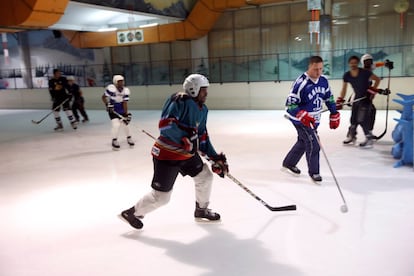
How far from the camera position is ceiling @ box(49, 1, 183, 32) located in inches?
497

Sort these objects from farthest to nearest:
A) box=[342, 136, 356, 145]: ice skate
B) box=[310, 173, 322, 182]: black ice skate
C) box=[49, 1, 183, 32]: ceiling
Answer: box=[49, 1, 183, 32]: ceiling
box=[342, 136, 356, 145]: ice skate
box=[310, 173, 322, 182]: black ice skate

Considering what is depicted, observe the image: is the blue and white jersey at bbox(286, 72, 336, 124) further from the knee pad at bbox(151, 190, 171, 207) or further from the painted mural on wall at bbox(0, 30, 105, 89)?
the painted mural on wall at bbox(0, 30, 105, 89)

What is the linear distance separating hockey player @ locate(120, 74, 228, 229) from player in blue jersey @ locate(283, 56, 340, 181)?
1.29 meters

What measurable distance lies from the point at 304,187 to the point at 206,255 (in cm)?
175

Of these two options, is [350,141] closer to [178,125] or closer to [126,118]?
[126,118]

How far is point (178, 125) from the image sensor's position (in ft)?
8.96

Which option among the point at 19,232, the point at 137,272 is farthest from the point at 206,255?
the point at 19,232

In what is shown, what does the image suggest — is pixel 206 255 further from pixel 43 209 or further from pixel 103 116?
pixel 103 116

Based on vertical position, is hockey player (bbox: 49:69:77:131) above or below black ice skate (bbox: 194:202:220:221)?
above

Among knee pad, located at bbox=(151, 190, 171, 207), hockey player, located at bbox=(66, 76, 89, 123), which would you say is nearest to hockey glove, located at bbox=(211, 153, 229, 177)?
knee pad, located at bbox=(151, 190, 171, 207)

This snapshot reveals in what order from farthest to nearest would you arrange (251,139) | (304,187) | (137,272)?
(251,139), (304,187), (137,272)

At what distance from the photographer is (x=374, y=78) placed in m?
5.85

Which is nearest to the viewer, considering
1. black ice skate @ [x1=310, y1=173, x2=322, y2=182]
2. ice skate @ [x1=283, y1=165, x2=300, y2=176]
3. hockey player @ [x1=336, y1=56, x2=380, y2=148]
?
black ice skate @ [x1=310, y1=173, x2=322, y2=182]

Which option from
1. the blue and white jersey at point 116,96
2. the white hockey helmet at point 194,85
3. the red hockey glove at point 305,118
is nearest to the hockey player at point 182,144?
the white hockey helmet at point 194,85
